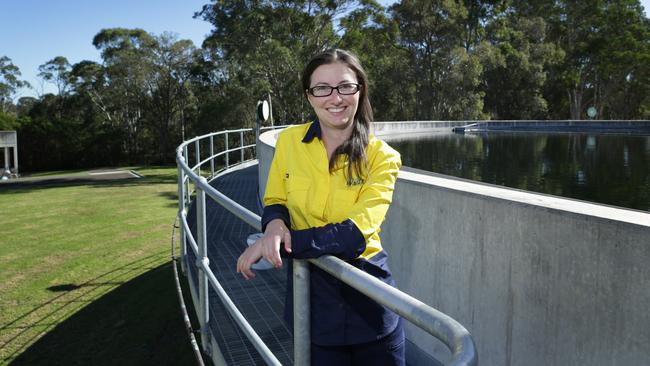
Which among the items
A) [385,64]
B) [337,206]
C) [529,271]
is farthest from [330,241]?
[385,64]

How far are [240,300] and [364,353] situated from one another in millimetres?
2527

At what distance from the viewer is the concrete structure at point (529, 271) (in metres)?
1.96

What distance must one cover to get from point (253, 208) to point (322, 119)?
19.2 ft

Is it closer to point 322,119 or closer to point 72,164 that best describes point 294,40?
point 72,164

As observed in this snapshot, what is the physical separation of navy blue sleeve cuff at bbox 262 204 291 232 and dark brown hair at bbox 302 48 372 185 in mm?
221

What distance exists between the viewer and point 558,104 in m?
55.5

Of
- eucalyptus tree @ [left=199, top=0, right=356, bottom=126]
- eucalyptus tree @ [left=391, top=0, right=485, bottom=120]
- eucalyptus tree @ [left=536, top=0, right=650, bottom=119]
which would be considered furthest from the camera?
eucalyptus tree @ [left=536, top=0, right=650, bottom=119]

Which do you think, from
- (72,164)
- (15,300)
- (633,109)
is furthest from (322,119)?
(633,109)

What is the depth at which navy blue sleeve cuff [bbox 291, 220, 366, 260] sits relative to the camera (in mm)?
1438

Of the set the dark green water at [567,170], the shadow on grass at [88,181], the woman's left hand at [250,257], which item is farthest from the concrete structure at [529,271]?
the shadow on grass at [88,181]

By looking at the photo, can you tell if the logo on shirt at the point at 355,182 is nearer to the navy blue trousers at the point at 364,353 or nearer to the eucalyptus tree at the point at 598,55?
the navy blue trousers at the point at 364,353

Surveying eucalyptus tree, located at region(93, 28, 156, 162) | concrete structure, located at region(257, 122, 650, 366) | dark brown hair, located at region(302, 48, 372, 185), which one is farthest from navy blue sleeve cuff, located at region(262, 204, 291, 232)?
eucalyptus tree, located at region(93, 28, 156, 162)

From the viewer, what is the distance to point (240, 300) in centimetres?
416

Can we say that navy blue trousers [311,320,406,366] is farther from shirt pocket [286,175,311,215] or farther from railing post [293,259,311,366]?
shirt pocket [286,175,311,215]
